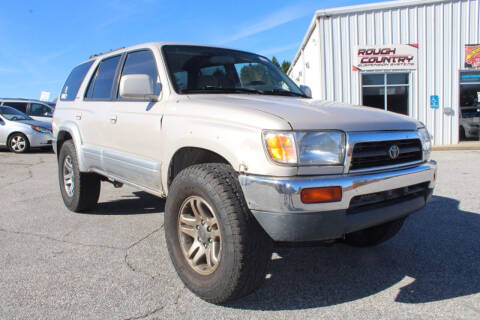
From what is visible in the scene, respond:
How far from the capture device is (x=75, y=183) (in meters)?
4.59

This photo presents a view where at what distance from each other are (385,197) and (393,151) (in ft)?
1.01

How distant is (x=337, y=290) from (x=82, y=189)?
3.17 m

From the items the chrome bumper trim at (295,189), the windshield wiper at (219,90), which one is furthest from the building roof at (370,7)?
the chrome bumper trim at (295,189)

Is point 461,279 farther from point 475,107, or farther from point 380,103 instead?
point 475,107

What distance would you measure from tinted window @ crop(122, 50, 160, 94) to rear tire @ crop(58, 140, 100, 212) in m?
1.37

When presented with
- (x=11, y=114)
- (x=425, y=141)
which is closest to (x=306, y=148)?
(x=425, y=141)

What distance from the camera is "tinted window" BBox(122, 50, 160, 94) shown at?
3427mm

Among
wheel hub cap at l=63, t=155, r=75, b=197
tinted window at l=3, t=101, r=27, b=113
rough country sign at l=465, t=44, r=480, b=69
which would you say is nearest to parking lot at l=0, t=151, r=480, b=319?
wheel hub cap at l=63, t=155, r=75, b=197

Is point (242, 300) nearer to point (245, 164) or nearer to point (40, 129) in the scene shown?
point (245, 164)

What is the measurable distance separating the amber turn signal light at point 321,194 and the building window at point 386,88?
12551mm

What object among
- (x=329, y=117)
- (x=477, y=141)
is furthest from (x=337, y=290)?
(x=477, y=141)

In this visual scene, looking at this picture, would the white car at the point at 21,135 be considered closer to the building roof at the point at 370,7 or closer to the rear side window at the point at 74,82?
the rear side window at the point at 74,82

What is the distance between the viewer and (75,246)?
368 cm

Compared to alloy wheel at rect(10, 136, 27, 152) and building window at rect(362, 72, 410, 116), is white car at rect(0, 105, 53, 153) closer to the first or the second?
alloy wheel at rect(10, 136, 27, 152)
